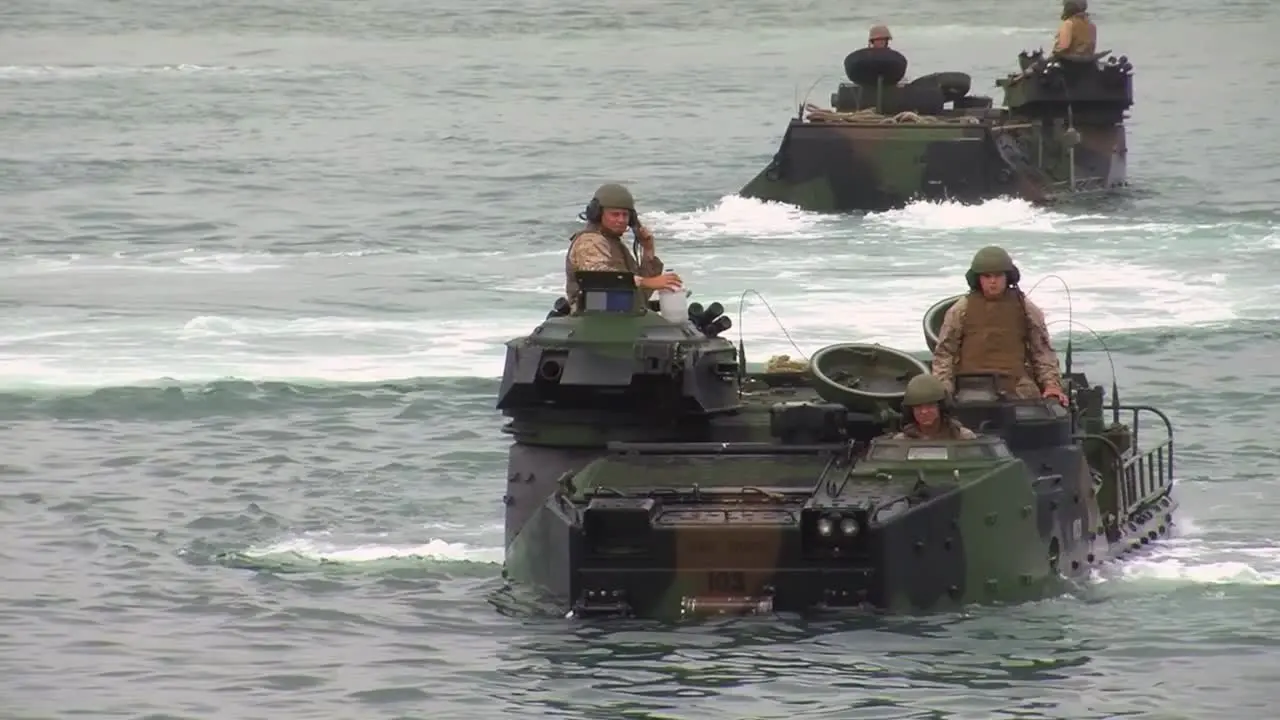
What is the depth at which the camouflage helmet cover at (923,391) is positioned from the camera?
19.2m

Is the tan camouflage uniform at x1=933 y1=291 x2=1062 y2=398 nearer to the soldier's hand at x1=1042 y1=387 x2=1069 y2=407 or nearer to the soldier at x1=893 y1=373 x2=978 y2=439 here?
the soldier's hand at x1=1042 y1=387 x2=1069 y2=407

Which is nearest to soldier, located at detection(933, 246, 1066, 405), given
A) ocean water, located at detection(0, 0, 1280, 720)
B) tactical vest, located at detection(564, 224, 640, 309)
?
ocean water, located at detection(0, 0, 1280, 720)

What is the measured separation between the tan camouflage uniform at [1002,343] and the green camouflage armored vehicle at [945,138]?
2180 centimetres

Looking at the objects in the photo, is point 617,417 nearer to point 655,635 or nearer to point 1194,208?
point 655,635

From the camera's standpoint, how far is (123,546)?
2280 centimetres

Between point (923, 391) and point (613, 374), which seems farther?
point (613, 374)

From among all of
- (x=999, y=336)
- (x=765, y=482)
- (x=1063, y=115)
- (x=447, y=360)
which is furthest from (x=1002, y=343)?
(x=1063, y=115)

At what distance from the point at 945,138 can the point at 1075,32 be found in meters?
3.34

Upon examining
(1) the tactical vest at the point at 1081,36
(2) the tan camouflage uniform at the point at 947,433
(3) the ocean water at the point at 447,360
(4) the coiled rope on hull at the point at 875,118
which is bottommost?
(3) the ocean water at the point at 447,360

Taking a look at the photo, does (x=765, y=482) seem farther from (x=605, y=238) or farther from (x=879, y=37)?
(x=879, y=37)

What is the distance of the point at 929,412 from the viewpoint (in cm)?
1925

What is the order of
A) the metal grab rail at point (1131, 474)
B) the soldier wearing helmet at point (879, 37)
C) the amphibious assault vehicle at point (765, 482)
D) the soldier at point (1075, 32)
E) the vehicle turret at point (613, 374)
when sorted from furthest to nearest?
1. the soldier at point (1075, 32)
2. the soldier wearing helmet at point (879, 37)
3. the metal grab rail at point (1131, 474)
4. the vehicle turret at point (613, 374)
5. the amphibious assault vehicle at point (765, 482)

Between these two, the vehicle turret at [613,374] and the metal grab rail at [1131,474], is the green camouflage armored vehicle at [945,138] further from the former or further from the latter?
the vehicle turret at [613,374]

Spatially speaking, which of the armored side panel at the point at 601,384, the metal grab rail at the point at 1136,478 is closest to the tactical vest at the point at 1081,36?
the metal grab rail at the point at 1136,478
